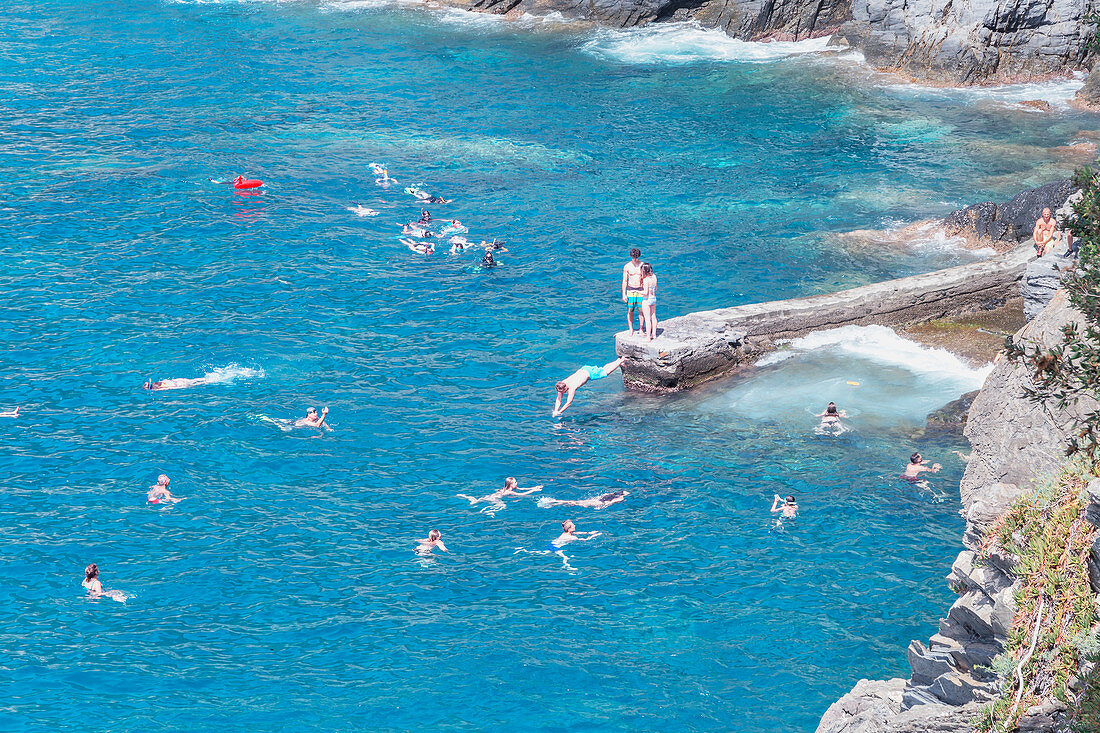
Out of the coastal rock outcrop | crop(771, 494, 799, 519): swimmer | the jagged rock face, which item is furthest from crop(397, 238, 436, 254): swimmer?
the jagged rock face

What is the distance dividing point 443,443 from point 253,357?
20.4ft

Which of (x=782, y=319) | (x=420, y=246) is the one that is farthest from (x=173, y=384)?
(x=782, y=319)

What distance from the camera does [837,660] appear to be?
48.4 ft

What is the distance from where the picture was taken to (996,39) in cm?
4438

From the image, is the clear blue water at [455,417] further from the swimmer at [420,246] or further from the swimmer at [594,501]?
the swimmer at [420,246]

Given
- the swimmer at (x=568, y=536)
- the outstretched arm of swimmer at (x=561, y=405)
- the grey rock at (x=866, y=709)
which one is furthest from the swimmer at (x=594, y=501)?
the grey rock at (x=866, y=709)

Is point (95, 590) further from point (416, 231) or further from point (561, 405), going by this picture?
point (416, 231)

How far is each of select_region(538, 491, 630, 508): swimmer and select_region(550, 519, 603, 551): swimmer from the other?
0.80m

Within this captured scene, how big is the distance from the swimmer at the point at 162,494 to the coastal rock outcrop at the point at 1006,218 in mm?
21987

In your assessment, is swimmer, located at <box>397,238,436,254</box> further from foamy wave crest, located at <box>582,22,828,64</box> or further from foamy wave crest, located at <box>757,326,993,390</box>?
foamy wave crest, located at <box>582,22,828,64</box>

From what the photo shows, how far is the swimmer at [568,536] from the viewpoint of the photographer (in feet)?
58.2

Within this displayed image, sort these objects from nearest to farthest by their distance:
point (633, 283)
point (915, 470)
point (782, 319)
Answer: point (915, 470), point (633, 283), point (782, 319)

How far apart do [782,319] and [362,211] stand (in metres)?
15.7

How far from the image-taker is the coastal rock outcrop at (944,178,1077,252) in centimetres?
2778
